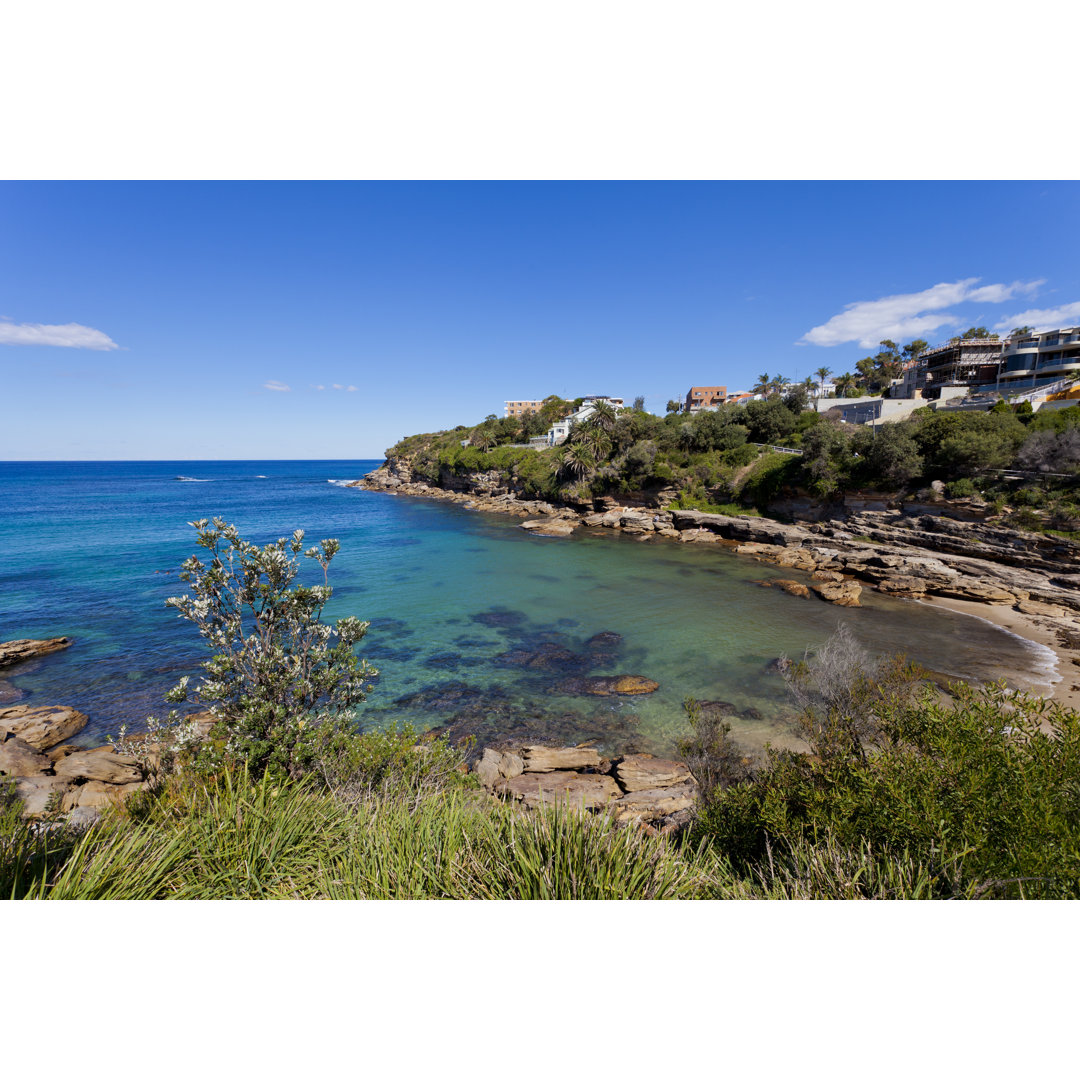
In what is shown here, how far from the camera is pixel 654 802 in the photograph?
975 cm

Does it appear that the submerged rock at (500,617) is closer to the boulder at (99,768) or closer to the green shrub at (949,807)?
the boulder at (99,768)

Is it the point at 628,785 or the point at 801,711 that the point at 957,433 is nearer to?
the point at 801,711

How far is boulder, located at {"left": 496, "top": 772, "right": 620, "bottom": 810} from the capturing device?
994cm

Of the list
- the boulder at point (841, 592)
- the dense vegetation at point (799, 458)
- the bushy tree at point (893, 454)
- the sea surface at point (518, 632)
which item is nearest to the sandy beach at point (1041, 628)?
the sea surface at point (518, 632)

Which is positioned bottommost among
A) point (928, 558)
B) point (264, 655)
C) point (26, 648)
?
point (26, 648)

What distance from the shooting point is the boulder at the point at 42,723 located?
12172 millimetres

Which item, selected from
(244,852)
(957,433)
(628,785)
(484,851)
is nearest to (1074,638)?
(957,433)

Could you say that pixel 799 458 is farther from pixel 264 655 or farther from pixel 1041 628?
pixel 264 655

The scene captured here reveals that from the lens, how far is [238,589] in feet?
21.8

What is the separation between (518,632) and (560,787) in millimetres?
A: 10704

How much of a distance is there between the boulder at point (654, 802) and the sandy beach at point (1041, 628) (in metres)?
12.3

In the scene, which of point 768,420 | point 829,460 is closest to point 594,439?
point 768,420

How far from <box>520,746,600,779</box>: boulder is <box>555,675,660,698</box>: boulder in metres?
3.37

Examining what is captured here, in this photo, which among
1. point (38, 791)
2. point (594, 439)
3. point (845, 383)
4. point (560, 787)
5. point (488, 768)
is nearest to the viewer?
point (38, 791)
